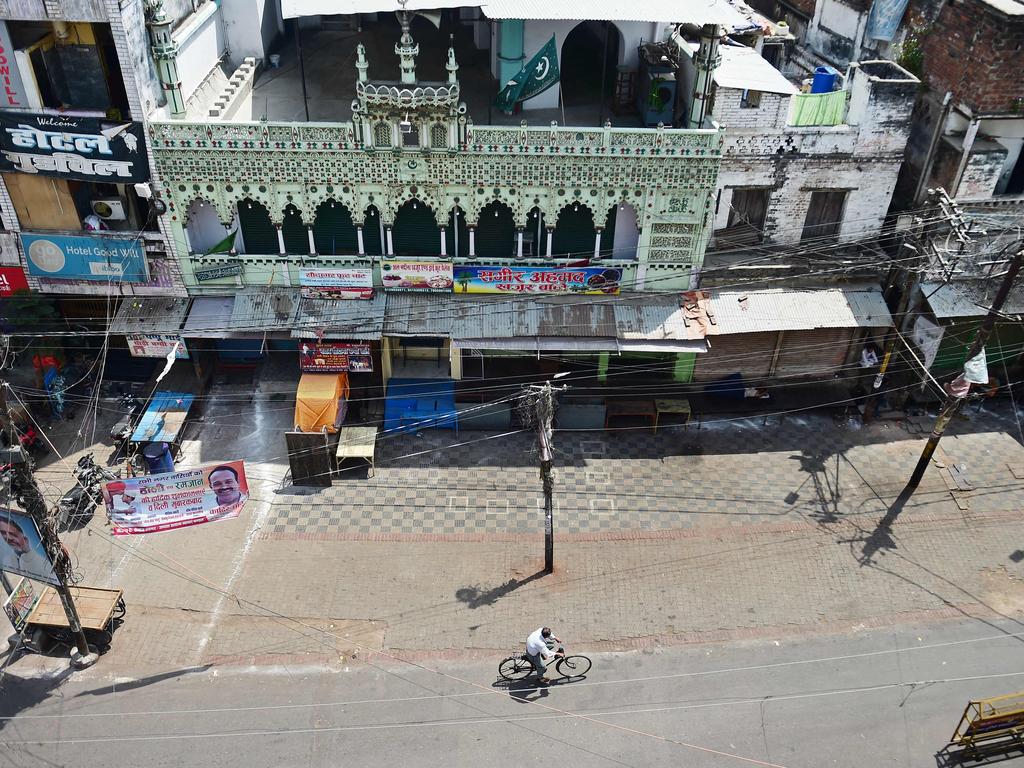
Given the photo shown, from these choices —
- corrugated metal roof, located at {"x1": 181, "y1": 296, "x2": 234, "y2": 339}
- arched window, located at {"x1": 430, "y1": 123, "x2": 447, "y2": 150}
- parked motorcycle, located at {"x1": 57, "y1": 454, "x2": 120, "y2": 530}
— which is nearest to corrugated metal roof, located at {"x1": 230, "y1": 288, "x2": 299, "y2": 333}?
corrugated metal roof, located at {"x1": 181, "y1": 296, "x2": 234, "y2": 339}

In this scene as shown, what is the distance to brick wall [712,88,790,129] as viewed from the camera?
20.8 meters

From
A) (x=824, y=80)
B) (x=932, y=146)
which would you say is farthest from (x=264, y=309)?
(x=932, y=146)

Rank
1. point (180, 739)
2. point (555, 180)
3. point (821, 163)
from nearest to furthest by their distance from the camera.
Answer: point (180, 739) → point (555, 180) → point (821, 163)

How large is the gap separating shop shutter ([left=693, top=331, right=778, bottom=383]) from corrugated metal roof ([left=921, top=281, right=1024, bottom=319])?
13.8 ft

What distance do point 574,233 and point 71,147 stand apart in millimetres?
12208

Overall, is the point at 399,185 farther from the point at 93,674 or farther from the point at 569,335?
the point at 93,674

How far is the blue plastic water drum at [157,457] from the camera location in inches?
832

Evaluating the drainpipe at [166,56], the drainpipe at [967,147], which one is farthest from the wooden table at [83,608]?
the drainpipe at [967,147]

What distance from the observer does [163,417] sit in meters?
22.0

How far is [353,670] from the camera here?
17.1 metres

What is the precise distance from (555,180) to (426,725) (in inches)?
500

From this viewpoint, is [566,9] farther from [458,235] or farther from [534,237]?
[458,235]

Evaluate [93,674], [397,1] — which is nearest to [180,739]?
[93,674]

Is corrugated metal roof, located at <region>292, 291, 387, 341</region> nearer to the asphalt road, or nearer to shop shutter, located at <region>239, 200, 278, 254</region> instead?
shop shutter, located at <region>239, 200, 278, 254</region>
